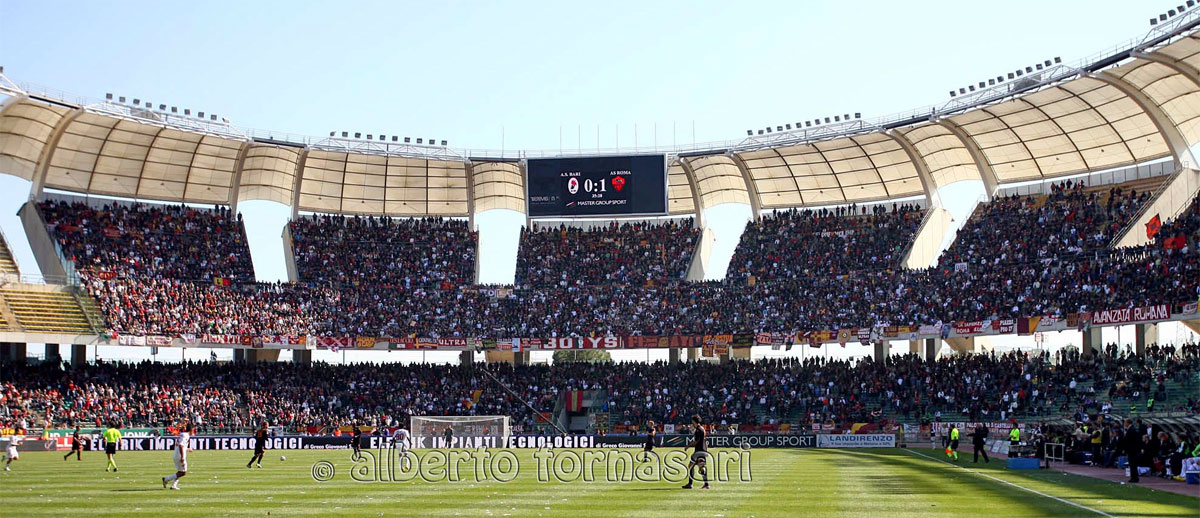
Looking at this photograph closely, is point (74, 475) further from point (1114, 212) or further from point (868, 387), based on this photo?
point (1114, 212)

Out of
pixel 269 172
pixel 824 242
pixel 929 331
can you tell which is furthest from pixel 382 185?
pixel 929 331

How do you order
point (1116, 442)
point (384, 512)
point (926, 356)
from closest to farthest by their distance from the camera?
1. point (384, 512)
2. point (1116, 442)
3. point (926, 356)

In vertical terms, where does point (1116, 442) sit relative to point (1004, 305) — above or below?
below

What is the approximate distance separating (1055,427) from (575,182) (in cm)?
3238

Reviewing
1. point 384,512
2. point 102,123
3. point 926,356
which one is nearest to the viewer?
point 384,512

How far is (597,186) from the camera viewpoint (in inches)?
2552

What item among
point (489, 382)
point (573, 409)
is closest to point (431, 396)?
point (489, 382)

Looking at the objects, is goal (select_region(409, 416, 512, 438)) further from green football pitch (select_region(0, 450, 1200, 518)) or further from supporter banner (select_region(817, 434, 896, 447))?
green football pitch (select_region(0, 450, 1200, 518))

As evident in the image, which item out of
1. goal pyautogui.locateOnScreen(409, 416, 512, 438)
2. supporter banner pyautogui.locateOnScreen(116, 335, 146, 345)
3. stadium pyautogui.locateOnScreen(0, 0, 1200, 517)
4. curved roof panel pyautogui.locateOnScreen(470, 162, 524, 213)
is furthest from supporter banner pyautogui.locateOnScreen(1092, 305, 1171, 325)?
supporter banner pyautogui.locateOnScreen(116, 335, 146, 345)

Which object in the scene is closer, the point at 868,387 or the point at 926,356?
the point at 868,387

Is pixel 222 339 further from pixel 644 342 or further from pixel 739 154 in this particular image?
pixel 739 154

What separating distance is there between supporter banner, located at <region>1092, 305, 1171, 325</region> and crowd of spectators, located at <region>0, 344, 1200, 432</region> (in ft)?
6.74

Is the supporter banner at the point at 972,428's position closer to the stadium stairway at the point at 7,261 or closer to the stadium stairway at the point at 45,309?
the stadium stairway at the point at 45,309

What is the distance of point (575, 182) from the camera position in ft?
213
